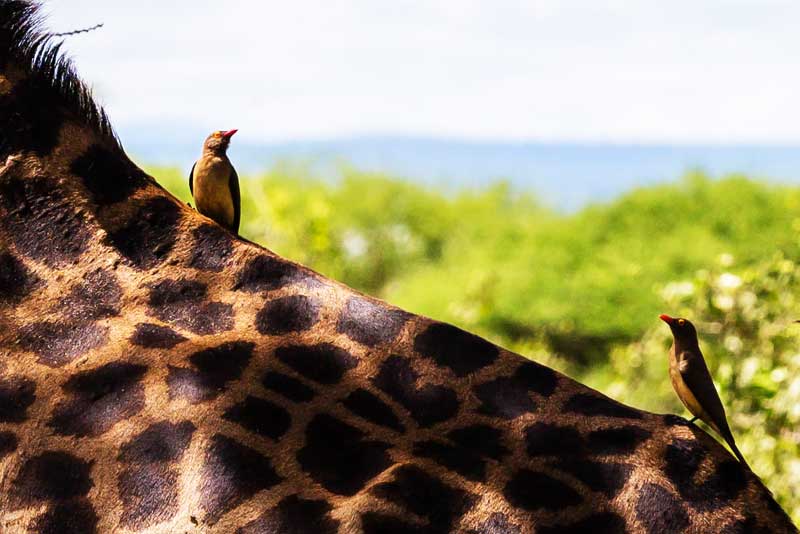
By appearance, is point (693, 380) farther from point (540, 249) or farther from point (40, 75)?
point (540, 249)

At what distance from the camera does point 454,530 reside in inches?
86.1

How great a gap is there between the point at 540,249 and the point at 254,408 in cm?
1305

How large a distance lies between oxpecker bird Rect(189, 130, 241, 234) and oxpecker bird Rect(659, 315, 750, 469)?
43.1 inches

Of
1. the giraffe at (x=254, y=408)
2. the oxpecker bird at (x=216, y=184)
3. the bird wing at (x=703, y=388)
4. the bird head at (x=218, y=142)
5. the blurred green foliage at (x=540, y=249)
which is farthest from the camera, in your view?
the blurred green foliage at (x=540, y=249)

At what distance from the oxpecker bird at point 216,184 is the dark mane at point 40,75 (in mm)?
235

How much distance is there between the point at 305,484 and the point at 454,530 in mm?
286

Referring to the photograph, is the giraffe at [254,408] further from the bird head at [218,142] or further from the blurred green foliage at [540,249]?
the blurred green foliage at [540,249]

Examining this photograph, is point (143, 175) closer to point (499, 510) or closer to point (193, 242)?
point (193, 242)

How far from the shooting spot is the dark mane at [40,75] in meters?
2.95

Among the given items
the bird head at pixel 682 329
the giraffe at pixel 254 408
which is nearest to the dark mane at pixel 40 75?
the giraffe at pixel 254 408

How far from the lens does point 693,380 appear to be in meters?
2.69

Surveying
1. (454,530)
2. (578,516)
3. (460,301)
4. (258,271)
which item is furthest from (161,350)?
(460,301)

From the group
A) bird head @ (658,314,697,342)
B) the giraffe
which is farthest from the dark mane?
bird head @ (658,314,697,342)

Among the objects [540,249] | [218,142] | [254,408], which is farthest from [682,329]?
[540,249]
